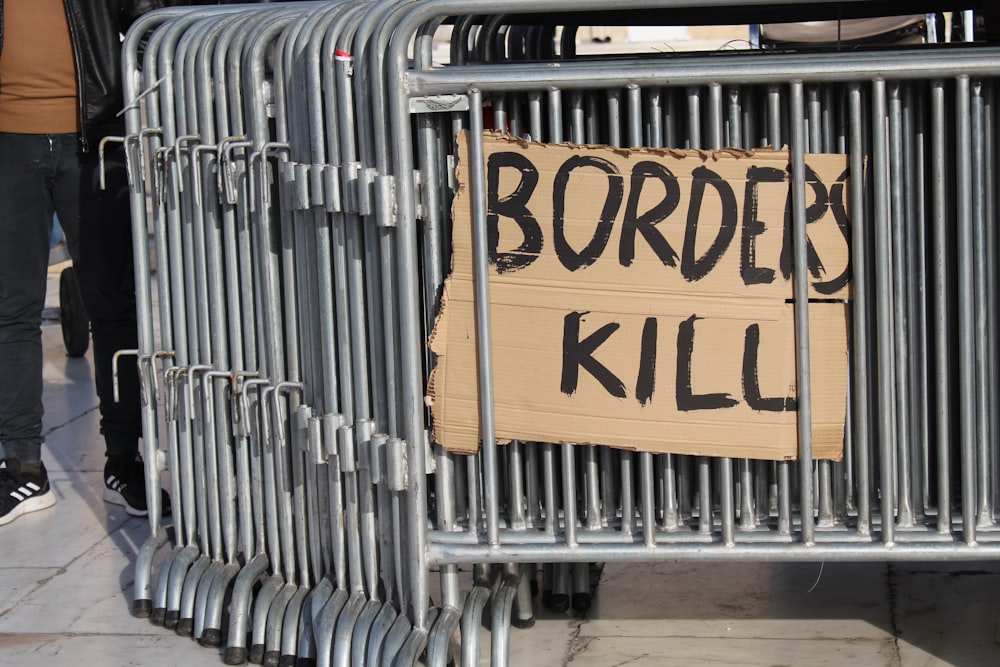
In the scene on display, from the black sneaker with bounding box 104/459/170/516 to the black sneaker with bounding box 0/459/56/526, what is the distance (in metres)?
0.25

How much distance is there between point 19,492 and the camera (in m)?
5.44

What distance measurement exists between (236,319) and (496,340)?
2.93 feet

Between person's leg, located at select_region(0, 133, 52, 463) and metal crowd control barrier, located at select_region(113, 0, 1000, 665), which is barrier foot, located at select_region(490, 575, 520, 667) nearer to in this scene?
metal crowd control barrier, located at select_region(113, 0, 1000, 665)

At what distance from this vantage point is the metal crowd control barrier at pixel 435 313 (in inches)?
130

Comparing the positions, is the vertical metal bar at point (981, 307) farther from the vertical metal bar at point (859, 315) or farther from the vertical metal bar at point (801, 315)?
the vertical metal bar at point (801, 315)

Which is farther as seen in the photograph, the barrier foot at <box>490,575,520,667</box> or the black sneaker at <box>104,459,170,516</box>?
the black sneaker at <box>104,459,170,516</box>

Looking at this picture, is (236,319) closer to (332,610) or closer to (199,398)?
(199,398)

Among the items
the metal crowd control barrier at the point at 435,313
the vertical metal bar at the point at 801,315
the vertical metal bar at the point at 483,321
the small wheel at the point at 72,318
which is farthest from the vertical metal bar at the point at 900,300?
the small wheel at the point at 72,318

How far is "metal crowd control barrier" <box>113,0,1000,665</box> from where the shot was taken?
3.30 metres

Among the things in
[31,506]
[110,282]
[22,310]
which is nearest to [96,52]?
[110,282]

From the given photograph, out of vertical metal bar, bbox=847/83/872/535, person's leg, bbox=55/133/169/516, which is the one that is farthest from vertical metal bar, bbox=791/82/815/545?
person's leg, bbox=55/133/169/516

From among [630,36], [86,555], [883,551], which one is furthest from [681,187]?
[630,36]

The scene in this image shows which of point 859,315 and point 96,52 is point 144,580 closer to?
point 96,52

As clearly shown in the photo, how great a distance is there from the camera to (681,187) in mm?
3332
